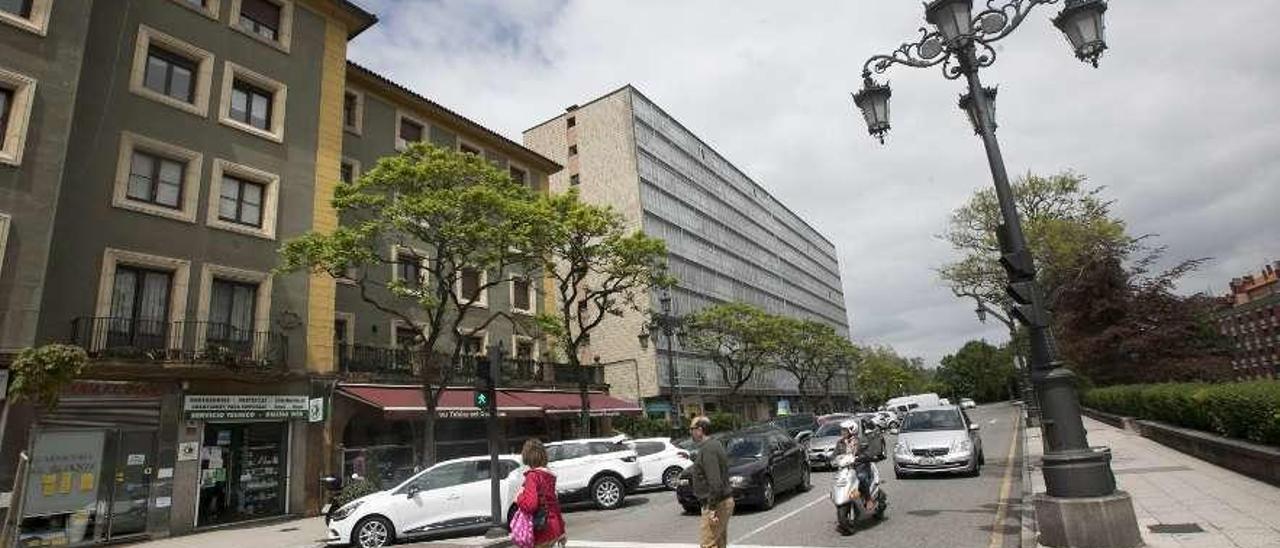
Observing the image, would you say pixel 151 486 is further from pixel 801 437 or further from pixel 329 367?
pixel 801 437

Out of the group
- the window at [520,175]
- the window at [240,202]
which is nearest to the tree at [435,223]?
the window at [240,202]

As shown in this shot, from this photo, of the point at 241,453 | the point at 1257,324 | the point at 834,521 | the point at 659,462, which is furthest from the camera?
the point at 1257,324

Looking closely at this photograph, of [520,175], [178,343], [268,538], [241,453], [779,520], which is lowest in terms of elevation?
[268,538]

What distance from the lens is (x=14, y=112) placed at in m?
15.2

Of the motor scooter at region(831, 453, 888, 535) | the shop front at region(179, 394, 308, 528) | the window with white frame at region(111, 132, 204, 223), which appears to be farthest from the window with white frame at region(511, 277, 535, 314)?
the motor scooter at region(831, 453, 888, 535)

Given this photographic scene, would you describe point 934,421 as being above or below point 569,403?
below

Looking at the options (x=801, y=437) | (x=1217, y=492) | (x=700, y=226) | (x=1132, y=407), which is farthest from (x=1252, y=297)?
(x=1217, y=492)

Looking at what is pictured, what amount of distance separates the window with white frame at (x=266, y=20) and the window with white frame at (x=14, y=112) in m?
6.32

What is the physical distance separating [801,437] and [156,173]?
22415 millimetres

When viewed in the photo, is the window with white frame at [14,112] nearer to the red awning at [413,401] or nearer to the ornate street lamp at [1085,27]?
the red awning at [413,401]

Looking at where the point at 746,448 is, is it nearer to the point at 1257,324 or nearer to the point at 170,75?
the point at 170,75

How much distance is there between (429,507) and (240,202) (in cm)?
1174

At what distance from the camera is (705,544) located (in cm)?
725

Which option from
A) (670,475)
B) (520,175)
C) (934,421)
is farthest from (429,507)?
(520,175)
